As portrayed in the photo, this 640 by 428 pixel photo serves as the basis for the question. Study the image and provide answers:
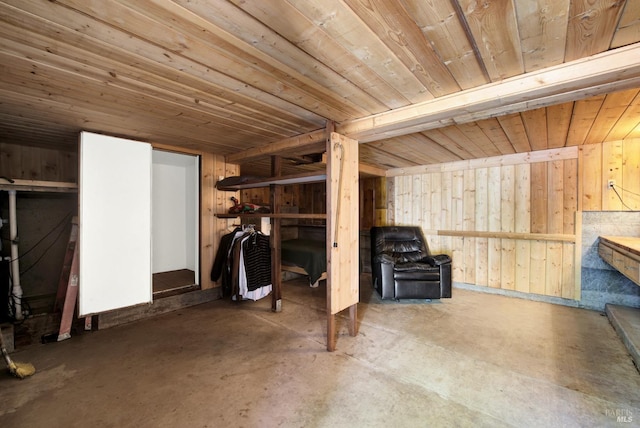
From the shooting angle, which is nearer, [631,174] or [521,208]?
[631,174]

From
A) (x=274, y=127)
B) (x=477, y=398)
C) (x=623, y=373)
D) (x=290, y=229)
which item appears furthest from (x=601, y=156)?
(x=290, y=229)

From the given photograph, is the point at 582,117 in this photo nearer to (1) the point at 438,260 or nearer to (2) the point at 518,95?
(2) the point at 518,95

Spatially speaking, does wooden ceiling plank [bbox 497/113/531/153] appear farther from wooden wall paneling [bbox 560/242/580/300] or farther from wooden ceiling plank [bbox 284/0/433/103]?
wooden wall paneling [bbox 560/242/580/300]

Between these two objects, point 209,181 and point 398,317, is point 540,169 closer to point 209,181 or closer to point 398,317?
point 398,317

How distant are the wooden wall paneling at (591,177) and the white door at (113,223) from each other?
17.1 feet

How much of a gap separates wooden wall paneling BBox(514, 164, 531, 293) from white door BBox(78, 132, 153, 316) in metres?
4.79

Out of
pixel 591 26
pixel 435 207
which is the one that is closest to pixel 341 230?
pixel 591 26

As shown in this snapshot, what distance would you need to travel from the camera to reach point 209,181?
363 centimetres

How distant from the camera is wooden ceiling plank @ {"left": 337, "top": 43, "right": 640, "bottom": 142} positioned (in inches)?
53.2

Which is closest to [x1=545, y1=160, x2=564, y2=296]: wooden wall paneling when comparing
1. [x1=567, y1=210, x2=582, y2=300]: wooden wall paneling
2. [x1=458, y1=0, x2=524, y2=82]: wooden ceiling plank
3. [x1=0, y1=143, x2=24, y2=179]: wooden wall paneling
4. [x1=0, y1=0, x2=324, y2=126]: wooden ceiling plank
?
[x1=567, y1=210, x2=582, y2=300]: wooden wall paneling

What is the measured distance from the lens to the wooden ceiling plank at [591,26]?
3.46 ft

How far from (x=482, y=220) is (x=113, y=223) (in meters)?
4.80

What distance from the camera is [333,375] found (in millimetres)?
1963

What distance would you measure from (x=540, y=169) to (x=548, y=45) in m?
2.99
